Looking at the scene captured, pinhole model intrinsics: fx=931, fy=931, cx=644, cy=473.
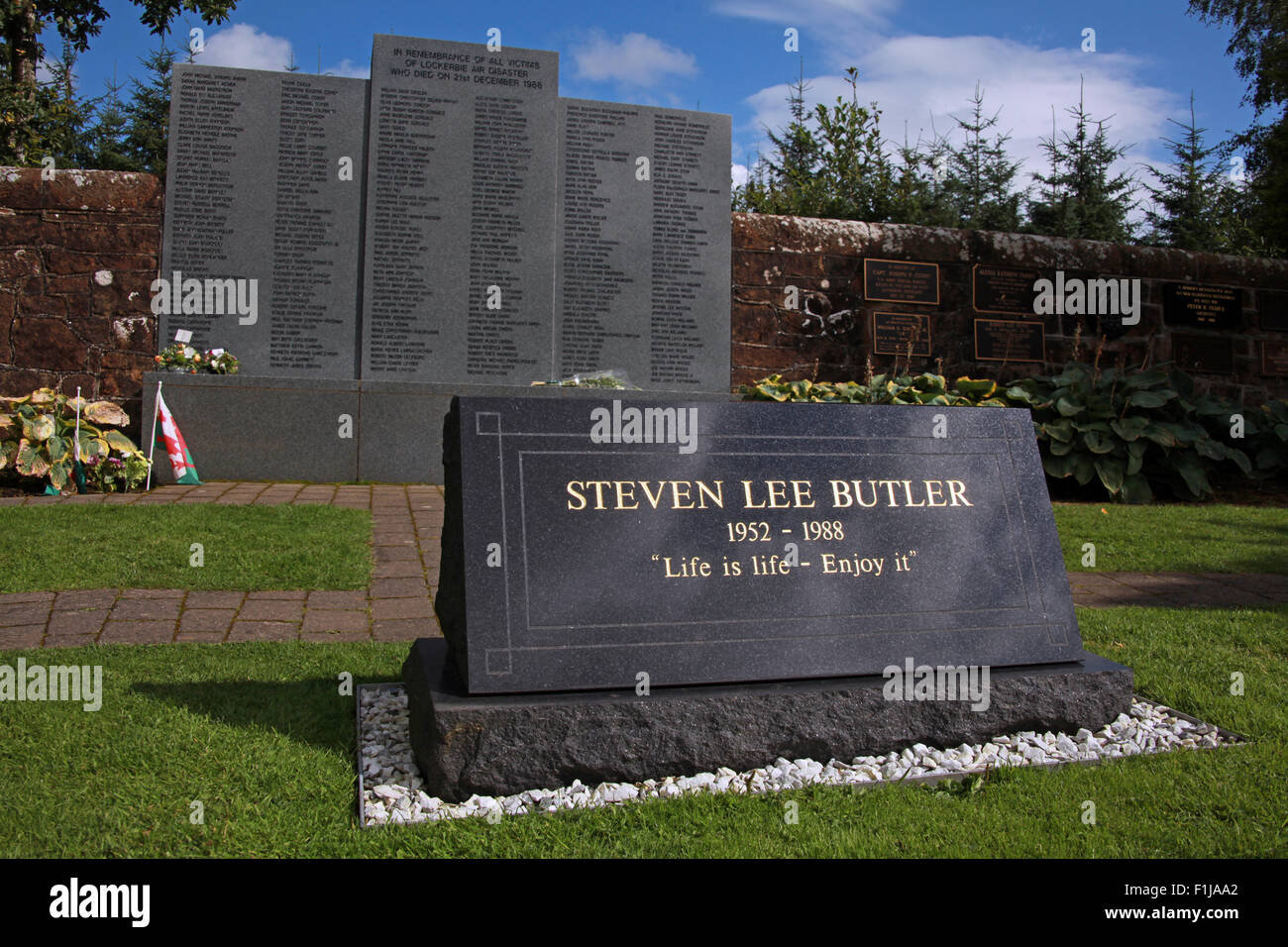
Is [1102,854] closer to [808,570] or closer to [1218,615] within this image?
[808,570]

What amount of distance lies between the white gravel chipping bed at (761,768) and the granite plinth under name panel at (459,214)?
567cm

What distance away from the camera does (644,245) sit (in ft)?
30.1

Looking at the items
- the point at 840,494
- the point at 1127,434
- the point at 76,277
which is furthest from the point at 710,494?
the point at 76,277

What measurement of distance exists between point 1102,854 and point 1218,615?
3.05 meters

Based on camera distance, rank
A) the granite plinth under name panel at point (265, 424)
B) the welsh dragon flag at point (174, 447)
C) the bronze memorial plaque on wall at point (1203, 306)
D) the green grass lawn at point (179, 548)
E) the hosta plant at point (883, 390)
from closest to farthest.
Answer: the green grass lawn at point (179, 548) < the welsh dragon flag at point (174, 447) < the granite plinth under name panel at point (265, 424) < the hosta plant at point (883, 390) < the bronze memorial plaque on wall at point (1203, 306)

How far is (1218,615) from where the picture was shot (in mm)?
4809

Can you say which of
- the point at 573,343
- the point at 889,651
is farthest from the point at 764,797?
the point at 573,343

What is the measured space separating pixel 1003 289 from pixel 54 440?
9.03 meters

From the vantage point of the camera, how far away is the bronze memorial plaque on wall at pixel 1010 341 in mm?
10047

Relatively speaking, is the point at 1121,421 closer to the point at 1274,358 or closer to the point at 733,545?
the point at 1274,358

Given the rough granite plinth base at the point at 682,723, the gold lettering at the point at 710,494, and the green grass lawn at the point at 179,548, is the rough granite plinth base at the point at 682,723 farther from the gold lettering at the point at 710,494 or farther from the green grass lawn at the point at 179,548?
the green grass lawn at the point at 179,548

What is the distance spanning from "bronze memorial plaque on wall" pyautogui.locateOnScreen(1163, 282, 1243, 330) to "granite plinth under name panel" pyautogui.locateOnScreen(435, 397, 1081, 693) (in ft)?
28.3

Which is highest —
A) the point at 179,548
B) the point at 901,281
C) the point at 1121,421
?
the point at 901,281

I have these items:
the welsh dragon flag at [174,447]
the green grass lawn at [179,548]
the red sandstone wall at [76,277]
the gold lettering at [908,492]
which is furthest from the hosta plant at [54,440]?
the gold lettering at [908,492]
